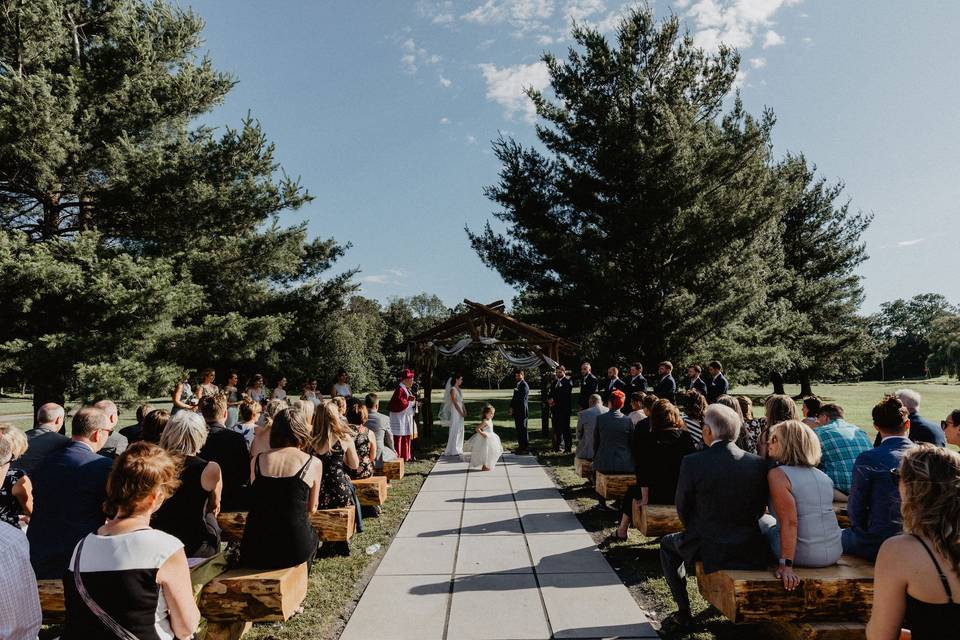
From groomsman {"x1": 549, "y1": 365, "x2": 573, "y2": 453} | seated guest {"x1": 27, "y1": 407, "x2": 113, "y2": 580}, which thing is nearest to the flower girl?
groomsman {"x1": 549, "y1": 365, "x2": 573, "y2": 453}

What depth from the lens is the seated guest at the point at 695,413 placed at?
253 inches

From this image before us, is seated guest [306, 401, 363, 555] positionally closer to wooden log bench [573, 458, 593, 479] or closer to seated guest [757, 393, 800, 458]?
wooden log bench [573, 458, 593, 479]

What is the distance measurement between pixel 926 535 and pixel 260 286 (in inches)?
777

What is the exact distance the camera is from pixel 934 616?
2139mm

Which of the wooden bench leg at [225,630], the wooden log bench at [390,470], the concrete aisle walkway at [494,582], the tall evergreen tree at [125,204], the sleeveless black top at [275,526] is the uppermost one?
the tall evergreen tree at [125,204]

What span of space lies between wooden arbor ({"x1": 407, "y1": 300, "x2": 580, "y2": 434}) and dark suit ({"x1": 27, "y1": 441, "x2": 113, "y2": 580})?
1227cm

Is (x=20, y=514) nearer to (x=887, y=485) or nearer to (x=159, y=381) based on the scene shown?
(x=887, y=485)

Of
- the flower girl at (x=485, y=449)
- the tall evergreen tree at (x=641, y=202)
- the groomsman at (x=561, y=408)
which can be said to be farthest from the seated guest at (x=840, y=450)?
the tall evergreen tree at (x=641, y=202)

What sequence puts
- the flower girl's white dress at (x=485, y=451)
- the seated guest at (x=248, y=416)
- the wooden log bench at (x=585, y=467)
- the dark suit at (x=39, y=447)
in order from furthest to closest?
1. the flower girl's white dress at (x=485, y=451)
2. the wooden log bench at (x=585, y=467)
3. the seated guest at (x=248, y=416)
4. the dark suit at (x=39, y=447)

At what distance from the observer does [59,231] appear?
53.3 ft

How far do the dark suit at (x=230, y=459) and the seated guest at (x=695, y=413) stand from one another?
4.92 m

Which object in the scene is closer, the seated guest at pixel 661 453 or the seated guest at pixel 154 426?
the seated guest at pixel 154 426

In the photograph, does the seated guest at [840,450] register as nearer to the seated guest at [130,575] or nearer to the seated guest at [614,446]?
the seated guest at [614,446]

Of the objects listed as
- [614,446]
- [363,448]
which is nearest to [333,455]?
[363,448]
